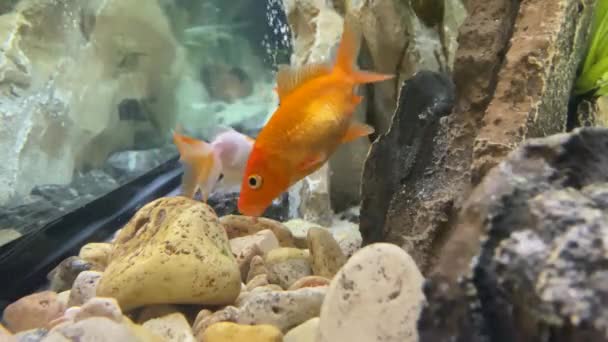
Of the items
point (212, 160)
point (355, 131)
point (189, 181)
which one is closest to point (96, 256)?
point (189, 181)

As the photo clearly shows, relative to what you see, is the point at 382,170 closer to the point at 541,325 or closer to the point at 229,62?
the point at 541,325

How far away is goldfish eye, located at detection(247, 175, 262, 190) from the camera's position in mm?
1695

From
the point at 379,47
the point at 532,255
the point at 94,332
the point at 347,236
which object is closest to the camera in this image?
the point at 532,255

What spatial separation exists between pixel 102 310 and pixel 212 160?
0.99 metres

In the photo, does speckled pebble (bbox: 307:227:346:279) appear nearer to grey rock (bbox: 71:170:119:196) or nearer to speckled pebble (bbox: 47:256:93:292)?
speckled pebble (bbox: 47:256:93:292)

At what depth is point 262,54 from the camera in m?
7.91

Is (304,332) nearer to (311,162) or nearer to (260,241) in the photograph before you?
(311,162)

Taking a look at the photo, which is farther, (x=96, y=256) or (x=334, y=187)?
(x=334, y=187)

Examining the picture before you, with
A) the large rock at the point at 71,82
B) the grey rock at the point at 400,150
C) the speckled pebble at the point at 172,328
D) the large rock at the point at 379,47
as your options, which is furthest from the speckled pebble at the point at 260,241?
the large rock at the point at 71,82

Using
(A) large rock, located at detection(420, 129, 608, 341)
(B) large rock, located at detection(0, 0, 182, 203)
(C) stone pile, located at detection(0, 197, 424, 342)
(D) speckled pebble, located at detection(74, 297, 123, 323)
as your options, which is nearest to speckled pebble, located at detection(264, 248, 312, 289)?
(C) stone pile, located at detection(0, 197, 424, 342)

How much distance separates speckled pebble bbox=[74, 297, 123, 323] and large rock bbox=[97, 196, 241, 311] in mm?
234

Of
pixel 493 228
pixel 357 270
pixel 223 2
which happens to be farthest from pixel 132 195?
pixel 223 2

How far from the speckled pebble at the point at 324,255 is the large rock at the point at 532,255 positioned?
1.36m

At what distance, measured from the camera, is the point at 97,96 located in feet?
15.0
